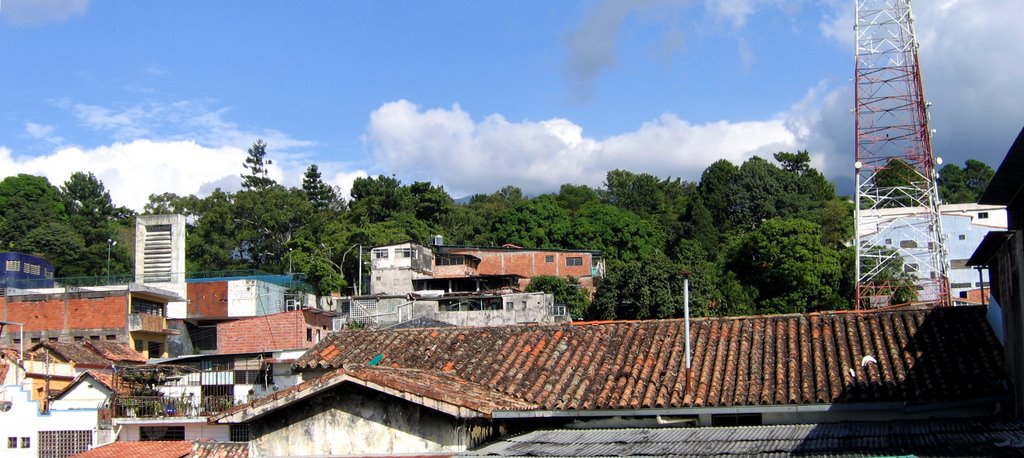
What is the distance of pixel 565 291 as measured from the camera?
58.7 metres

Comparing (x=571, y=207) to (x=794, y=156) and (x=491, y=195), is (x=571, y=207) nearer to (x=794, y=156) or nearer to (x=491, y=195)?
(x=491, y=195)

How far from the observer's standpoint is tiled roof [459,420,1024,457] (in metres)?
12.1

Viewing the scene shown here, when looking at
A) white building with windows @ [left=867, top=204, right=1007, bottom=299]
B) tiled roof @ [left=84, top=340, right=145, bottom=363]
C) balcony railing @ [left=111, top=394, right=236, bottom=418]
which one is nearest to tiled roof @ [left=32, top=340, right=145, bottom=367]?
tiled roof @ [left=84, top=340, right=145, bottom=363]

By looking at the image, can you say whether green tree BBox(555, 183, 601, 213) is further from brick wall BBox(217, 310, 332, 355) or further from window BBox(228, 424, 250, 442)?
window BBox(228, 424, 250, 442)

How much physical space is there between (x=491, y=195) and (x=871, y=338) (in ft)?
258

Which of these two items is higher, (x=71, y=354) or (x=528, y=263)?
(x=528, y=263)

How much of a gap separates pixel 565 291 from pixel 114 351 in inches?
1067

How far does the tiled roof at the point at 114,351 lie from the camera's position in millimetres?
38209

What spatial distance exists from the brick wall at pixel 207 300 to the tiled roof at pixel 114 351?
1001 centimetres

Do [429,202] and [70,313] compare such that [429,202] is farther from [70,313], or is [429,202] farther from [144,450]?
[144,450]

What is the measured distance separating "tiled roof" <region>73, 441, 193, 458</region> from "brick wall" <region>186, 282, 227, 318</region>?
86.5 feet

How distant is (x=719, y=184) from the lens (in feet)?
262

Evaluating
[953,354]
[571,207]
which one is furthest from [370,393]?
[571,207]

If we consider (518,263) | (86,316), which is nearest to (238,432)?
(86,316)
